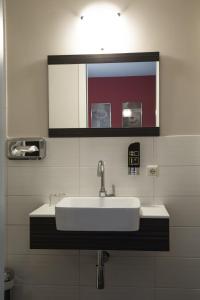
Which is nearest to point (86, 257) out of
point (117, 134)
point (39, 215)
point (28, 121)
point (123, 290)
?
point (123, 290)

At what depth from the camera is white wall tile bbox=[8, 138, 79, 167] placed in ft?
6.12

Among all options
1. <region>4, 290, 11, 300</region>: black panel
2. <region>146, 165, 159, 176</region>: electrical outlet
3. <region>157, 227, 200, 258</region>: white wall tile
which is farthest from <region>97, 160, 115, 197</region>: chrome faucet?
<region>4, 290, 11, 300</region>: black panel

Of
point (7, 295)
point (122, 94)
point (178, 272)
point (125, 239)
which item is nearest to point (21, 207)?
point (7, 295)

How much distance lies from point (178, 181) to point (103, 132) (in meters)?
0.59

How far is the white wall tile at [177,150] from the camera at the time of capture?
181 centimetres

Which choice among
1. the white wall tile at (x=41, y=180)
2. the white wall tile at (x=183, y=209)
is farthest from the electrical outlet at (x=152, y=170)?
the white wall tile at (x=41, y=180)

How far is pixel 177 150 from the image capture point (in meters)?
1.82

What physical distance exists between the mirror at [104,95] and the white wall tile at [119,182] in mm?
255

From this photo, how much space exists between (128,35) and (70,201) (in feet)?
3.81

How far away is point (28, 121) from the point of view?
190cm

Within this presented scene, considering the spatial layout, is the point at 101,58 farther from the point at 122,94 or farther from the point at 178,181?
the point at 178,181

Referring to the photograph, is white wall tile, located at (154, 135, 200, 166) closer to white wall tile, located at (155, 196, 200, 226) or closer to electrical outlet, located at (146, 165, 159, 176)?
electrical outlet, located at (146, 165, 159, 176)

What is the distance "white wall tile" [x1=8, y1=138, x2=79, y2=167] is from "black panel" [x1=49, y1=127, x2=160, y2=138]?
42 millimetres

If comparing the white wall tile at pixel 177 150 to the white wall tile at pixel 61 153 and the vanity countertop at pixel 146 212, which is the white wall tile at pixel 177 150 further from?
the white wall tile at pixel 61 153
